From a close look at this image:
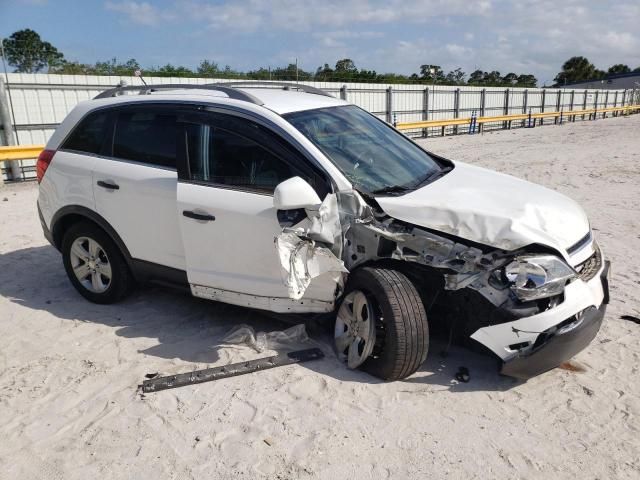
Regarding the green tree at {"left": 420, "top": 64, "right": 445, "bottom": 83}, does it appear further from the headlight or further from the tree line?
the headlight

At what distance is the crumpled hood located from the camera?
314 cm

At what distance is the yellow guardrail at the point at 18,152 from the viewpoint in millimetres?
11383

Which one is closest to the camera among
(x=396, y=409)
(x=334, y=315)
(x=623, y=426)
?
(x=623, y=426)

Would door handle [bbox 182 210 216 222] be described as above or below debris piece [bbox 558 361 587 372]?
above

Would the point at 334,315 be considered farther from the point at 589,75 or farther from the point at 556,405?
the point at 589,75

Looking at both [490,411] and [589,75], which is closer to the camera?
[490,411]

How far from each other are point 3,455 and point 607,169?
1303cm

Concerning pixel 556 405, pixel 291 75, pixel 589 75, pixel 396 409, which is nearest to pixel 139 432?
pixel 396 409

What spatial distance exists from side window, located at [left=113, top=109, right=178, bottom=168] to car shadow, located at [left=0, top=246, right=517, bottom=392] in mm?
1124

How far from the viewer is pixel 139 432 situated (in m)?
3.10

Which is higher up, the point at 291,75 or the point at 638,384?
the point at 291,75

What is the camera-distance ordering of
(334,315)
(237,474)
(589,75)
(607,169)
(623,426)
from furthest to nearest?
(589,75), (607,169), (334,315), (623,426), (237,474)

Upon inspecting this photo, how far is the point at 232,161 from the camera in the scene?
3930mm

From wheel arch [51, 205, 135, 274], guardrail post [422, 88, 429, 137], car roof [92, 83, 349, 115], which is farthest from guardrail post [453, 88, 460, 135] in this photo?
wheel arch [51, 205, 135, 274]
